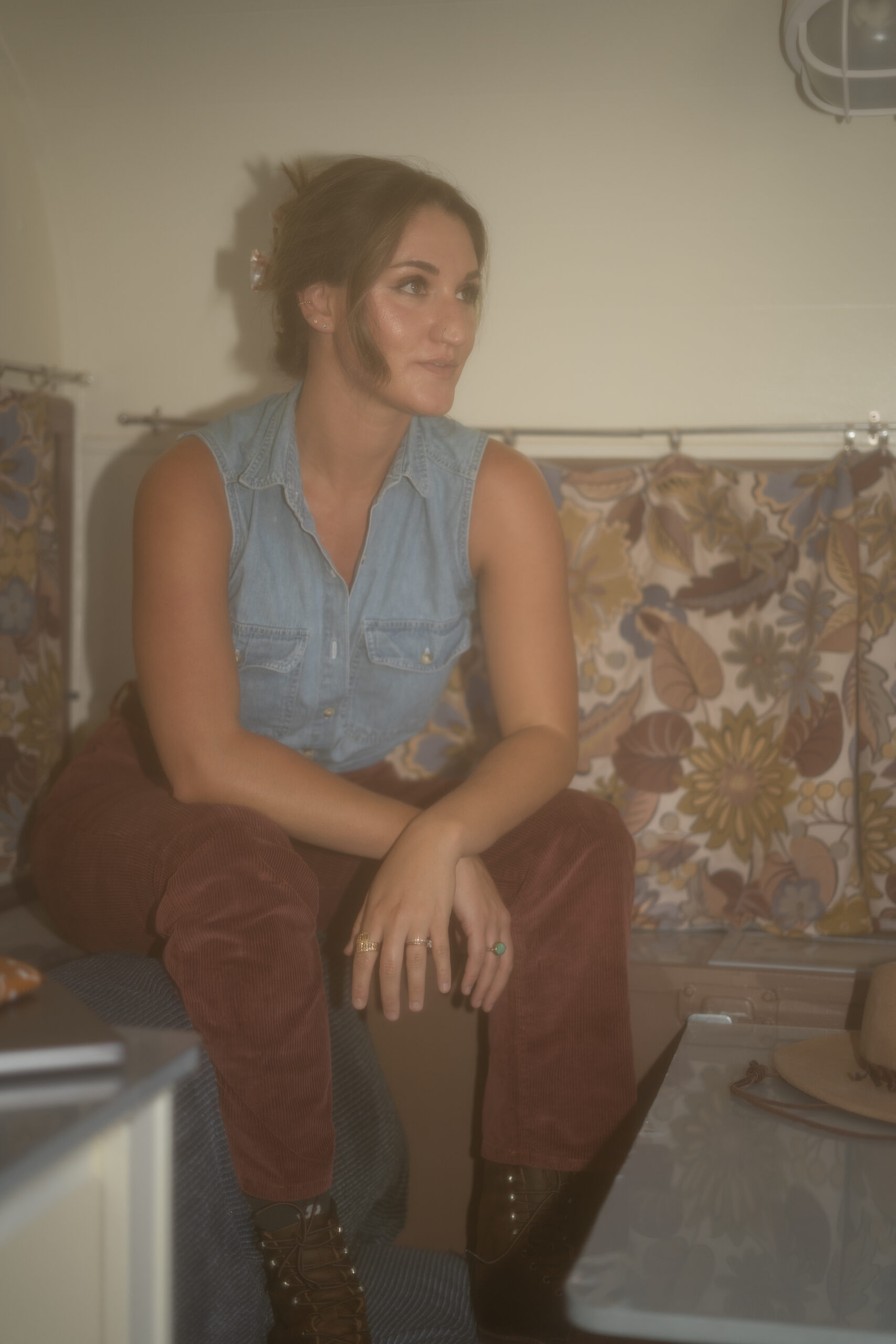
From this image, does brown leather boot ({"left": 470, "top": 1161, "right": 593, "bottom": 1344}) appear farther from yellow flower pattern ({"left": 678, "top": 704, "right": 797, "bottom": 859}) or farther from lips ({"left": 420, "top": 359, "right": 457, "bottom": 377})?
lips ({"left": 420, "top": 359, "right": 457, "bottom": 377})

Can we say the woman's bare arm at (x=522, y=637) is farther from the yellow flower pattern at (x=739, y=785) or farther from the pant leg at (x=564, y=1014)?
the yellow flower pattern at (x=739, y=785)

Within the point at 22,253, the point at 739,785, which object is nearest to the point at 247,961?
the point at 739,785

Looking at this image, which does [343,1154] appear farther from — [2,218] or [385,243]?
[2,218]

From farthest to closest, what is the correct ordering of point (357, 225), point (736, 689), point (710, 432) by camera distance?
point (710, 432), point (736, 689), point (357, 225)

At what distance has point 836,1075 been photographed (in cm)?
109

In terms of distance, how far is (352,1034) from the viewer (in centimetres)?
133

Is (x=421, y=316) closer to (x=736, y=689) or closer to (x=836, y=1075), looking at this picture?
(x=736, y=689)

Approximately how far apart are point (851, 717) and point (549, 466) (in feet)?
1.93

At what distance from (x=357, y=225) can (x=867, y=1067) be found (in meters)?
1.05

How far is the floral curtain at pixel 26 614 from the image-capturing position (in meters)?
1.73

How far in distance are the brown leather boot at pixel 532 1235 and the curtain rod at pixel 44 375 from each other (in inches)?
56.2

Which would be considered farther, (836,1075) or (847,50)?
(847,50)

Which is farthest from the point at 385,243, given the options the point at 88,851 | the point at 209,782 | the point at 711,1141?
the point at 711,1141

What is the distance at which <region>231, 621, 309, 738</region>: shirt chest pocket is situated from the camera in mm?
1356
